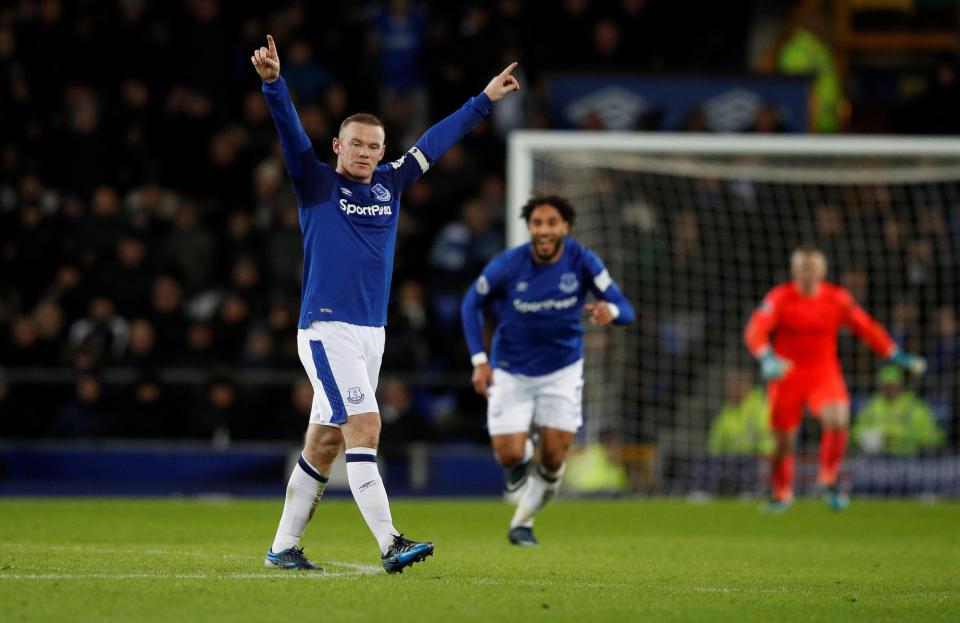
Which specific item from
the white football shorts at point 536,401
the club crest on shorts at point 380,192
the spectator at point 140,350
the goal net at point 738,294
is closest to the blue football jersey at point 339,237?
the club crest on shorts at point 380,192

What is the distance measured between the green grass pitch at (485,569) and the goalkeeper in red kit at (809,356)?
1.23 m

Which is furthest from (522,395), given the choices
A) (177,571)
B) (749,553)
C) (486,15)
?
(486,15)

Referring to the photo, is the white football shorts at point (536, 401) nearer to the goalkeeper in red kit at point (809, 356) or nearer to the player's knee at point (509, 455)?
the player's knee at point (509, 455)

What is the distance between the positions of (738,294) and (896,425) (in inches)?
93.1

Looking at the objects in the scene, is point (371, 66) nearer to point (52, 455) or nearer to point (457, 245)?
point (457, 245)

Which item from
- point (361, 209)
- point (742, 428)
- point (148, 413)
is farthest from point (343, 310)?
point (742, 428)

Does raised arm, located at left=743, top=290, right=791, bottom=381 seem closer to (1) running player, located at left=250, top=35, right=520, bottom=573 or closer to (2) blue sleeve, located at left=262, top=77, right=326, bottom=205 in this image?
(1) running player, located at left=250, top=35, right=520, bottom=573

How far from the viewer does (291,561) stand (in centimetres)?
772

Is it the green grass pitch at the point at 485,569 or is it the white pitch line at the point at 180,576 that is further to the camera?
the white pitch line at the point at 180,576

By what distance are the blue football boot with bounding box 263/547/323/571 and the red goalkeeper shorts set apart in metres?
8.25

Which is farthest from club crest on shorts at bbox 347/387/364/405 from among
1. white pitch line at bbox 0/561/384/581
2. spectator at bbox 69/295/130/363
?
spectator at bbox 69/295/130/363

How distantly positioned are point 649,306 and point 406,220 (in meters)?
3.11

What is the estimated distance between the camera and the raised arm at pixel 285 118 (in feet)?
23.9

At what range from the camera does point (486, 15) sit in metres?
20.2
